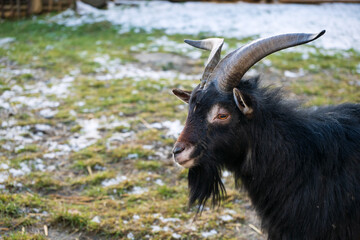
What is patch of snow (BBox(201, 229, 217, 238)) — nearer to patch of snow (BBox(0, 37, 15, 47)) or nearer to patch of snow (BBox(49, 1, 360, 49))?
patch of snow (BBox(49, 1, 360, 49))

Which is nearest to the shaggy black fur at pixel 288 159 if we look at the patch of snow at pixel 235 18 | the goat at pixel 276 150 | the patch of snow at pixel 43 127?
the goat at pixel 276 150

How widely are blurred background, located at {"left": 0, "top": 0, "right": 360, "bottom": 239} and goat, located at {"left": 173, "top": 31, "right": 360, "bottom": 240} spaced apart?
0.37m

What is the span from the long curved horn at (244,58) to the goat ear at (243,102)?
0.15m

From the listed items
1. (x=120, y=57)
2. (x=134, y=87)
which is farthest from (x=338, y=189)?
(x=120, y=57)

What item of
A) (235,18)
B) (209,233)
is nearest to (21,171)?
(209,233)

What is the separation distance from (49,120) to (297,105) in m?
4.18

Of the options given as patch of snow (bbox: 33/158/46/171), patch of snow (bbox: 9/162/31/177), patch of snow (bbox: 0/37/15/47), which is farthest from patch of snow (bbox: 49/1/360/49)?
patch of snow (bbox: 9/162/31/177)

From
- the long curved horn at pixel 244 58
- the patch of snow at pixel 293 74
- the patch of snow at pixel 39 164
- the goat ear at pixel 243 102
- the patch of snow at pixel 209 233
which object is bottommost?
the patch of snow at pixel 39 164

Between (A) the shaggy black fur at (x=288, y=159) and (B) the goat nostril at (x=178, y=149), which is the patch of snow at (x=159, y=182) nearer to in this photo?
(A) the shaggy black fur at (x=288, y=159)

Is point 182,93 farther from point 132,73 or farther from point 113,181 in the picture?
point 132,73

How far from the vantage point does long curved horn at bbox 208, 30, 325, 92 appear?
2.68 meters

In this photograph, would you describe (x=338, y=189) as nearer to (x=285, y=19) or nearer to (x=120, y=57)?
(x=120, y=57)

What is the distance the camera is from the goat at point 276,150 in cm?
266

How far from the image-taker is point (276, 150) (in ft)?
9.21
